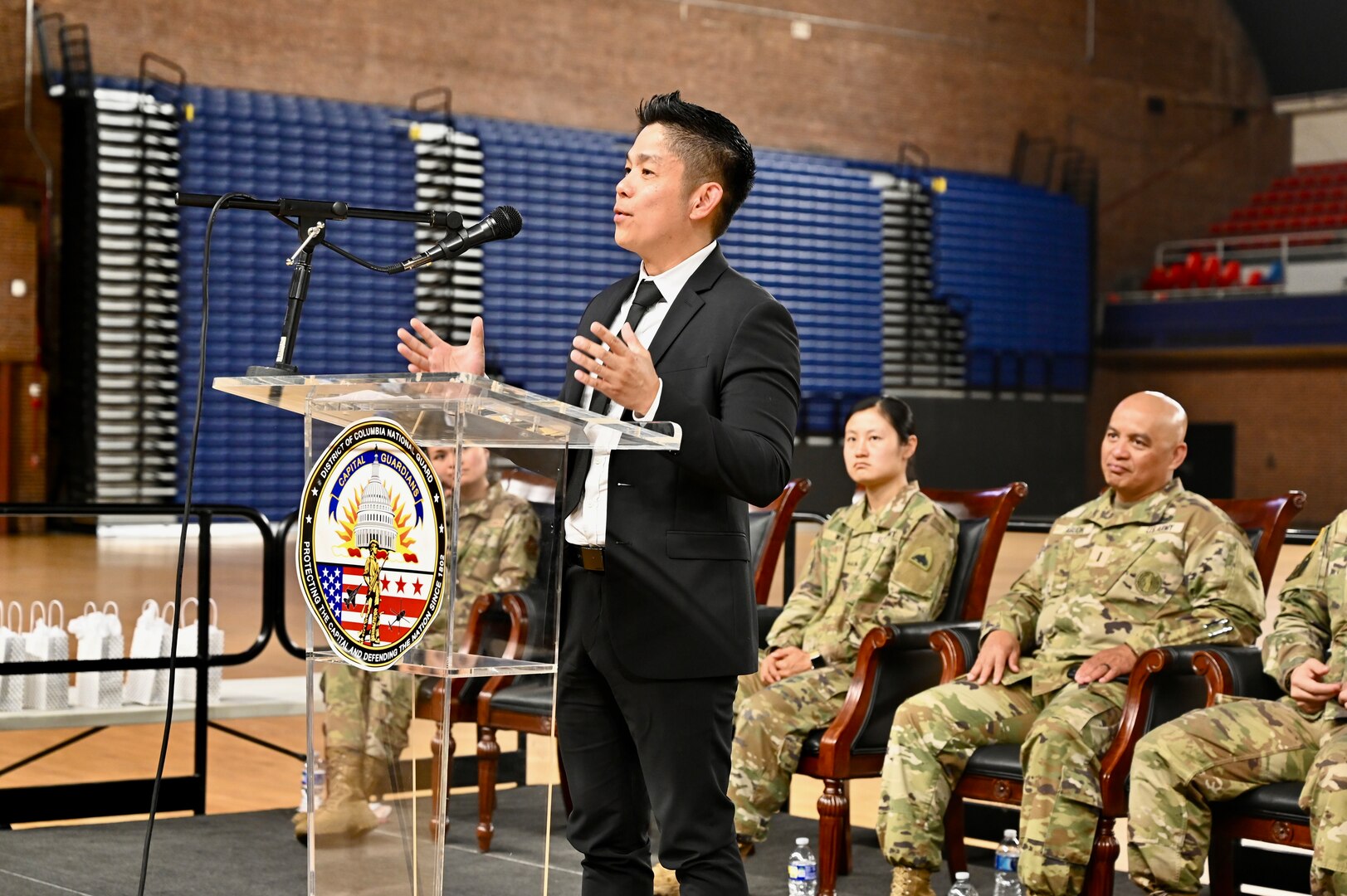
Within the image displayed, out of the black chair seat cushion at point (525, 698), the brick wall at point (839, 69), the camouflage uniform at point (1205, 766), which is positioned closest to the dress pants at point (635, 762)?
the camouflage uniform at point (1205, 766)

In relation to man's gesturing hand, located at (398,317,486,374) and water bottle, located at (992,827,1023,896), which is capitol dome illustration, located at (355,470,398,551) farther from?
water bottle, located at (992,827,1023,896)

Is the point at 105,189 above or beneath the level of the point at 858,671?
above

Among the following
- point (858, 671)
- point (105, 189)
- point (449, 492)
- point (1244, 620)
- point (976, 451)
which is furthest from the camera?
point (976, 451)

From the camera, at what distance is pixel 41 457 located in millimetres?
11781

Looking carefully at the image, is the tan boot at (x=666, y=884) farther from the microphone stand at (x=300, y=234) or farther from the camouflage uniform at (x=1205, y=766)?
the microphone stand at (x=300, y=234)

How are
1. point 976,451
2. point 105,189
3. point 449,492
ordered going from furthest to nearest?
point 976,451, point 105,189, point 449,492

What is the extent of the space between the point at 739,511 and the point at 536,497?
271 mm

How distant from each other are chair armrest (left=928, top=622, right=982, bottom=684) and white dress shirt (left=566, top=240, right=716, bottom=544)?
167 cm

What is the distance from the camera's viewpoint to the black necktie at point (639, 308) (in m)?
2.04

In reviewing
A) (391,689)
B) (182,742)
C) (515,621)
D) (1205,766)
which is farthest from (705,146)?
(182,742)

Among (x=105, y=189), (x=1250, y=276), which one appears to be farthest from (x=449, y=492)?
(x=1250, y=276)

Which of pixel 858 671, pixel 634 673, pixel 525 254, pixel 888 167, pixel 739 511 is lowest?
pixel 858 671

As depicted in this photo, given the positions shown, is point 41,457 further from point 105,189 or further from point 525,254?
point 525,254

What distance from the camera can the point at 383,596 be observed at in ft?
6.11
